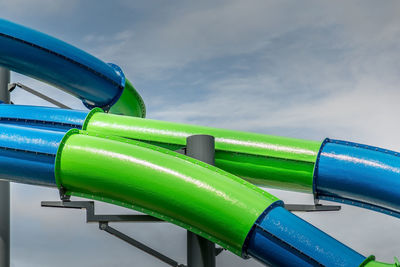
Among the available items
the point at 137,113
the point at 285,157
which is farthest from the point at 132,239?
the point at 137,113

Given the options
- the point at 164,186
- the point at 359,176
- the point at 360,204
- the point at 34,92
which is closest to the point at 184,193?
the point at 164,186

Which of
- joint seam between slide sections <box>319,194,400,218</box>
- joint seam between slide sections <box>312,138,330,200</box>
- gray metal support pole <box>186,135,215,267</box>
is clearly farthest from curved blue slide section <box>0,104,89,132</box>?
joint seam between slide sections <box>319,194,400,218</box>

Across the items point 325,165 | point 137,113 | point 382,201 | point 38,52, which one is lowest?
point 382,201

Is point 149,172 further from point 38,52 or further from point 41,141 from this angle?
point 38,52

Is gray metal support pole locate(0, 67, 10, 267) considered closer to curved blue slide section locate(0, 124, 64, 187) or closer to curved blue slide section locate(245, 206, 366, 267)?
curved blue slide section locate(0, 124, 64, 187)

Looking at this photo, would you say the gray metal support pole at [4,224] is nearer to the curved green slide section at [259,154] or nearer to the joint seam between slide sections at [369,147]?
the curved green slide section at [259,154]

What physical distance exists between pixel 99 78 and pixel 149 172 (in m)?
4.34

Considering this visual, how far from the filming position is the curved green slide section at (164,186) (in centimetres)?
608

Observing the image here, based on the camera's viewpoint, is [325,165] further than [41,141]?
Yes

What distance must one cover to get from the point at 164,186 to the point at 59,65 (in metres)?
4.26

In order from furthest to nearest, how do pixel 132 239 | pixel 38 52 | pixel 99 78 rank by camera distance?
pixel 99 78 → pixel 38 52 → pixel 132 239

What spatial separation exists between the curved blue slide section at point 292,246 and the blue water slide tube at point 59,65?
16.6ft

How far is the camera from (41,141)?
22.2ft

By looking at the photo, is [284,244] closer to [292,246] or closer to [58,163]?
[292,246]
